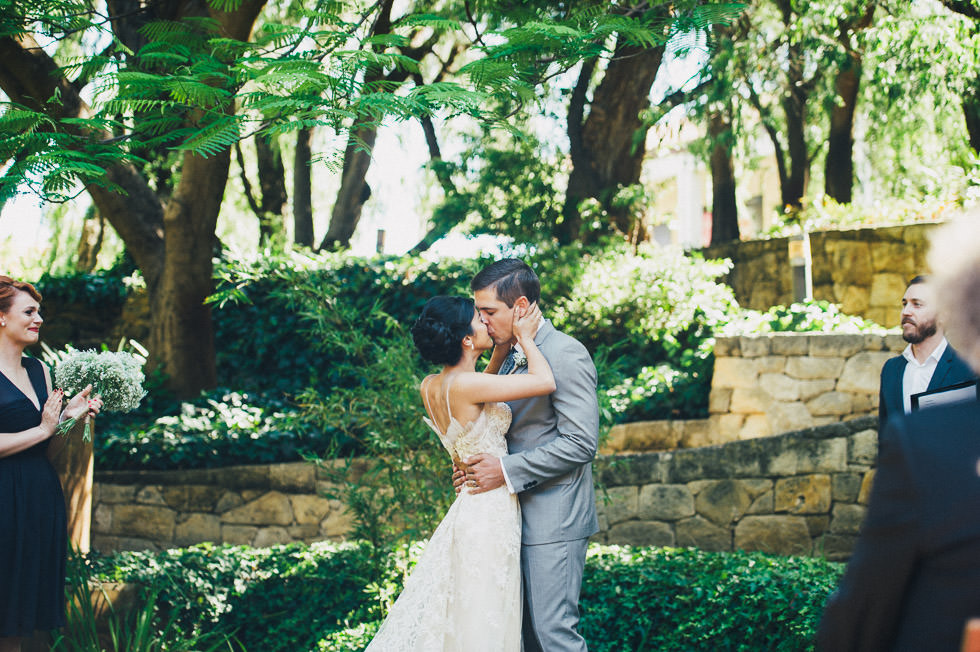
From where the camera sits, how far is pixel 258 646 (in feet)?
16.9

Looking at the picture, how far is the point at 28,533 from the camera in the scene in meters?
3.87

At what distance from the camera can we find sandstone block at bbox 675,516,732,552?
6.92m

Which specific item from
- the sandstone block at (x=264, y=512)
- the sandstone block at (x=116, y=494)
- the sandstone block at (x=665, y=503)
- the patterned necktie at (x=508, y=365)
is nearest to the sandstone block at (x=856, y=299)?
the sandstone block at (x=665, y=503)

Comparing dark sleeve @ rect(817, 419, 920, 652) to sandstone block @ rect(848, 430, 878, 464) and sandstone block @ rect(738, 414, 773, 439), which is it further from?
sandstone block @ rect(738, 414, 773, 439)

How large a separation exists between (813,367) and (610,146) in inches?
173

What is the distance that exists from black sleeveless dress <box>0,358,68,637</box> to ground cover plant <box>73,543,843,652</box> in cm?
83

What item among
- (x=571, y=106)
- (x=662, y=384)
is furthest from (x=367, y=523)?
(x=571, y=106)

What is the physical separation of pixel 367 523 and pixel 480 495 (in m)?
2.36

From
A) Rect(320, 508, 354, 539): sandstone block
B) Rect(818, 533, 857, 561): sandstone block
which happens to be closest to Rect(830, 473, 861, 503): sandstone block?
Rect(818, 533, 857, 561): sandstone block

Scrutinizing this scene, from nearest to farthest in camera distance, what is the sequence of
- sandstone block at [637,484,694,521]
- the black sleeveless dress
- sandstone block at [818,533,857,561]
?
the black sleeveless dress → sandstone block at [818,533,857,561] → sandstone block at [637,484,694,521]

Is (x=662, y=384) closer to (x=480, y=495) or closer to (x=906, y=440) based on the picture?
(x=480, y=495)

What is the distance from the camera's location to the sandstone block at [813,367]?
7.66 meters

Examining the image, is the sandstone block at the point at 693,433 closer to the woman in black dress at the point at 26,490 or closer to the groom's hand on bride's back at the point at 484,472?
the groom's hand on bride's back at the point at 484,472

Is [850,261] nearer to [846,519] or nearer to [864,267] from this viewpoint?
[864,267]
